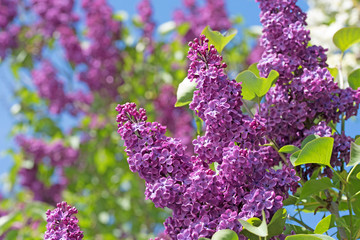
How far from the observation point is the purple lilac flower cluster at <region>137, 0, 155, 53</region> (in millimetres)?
3340

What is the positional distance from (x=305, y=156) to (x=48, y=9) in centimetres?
311

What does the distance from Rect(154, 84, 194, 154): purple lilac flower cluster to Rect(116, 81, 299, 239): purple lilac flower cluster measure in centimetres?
207

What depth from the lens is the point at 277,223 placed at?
2.04 ft

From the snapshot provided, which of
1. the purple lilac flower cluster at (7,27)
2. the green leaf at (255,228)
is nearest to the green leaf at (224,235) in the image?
the green leaf at (255,228)

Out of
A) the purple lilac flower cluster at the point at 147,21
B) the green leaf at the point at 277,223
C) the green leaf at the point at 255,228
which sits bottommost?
the green leaf at the point at 255,228

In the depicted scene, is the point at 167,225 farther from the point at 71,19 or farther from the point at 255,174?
the point at 71,19

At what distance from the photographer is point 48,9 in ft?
11.5

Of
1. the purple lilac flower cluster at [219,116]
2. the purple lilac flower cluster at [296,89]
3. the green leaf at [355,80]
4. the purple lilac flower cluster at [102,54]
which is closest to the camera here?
the purple lilac flower cluster at [219,116]

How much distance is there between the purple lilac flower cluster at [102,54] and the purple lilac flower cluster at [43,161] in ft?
1.42

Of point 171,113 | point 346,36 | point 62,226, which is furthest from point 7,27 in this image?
point 62,226

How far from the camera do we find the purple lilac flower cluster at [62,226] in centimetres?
66

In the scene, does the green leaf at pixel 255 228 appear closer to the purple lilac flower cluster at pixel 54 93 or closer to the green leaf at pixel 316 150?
the green leaf at pixel 316 150

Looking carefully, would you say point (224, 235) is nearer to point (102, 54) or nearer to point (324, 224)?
point (324, 224)

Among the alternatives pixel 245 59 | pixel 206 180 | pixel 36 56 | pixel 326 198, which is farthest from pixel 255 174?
pixel 36 56
